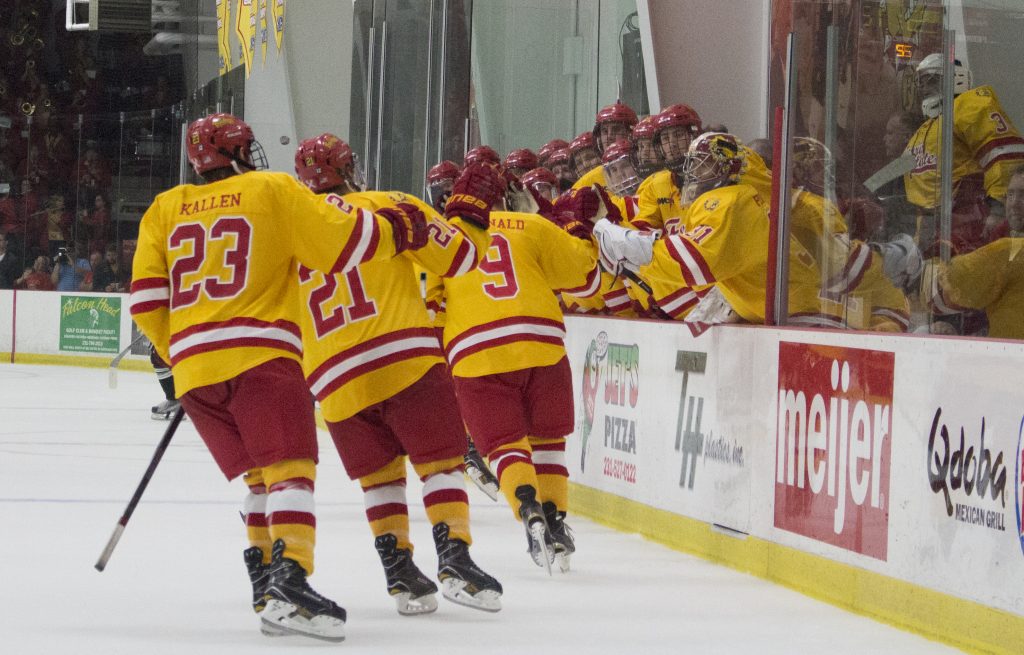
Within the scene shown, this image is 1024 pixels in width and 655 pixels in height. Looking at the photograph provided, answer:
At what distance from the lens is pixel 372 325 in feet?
13.0

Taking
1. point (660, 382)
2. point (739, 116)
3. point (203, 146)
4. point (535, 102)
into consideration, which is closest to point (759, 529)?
point (660, 382)

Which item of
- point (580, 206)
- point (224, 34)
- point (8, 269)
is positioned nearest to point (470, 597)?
point (580, 206)

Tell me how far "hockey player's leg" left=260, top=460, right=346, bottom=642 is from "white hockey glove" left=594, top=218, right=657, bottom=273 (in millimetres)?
1805

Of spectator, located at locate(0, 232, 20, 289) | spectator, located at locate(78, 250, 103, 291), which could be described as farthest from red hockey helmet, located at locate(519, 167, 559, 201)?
spectator, located at locate(0, 232, 20, 289)

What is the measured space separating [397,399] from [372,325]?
218mm

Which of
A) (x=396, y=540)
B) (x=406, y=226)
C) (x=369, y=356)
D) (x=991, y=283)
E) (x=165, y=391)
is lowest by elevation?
(x=165, y=391)

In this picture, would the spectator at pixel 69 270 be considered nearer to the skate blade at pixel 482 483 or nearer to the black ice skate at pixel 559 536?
the skate blade at pixel 482 483

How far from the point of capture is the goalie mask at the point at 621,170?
5883 mm

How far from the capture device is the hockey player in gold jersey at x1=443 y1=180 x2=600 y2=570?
4.77 m

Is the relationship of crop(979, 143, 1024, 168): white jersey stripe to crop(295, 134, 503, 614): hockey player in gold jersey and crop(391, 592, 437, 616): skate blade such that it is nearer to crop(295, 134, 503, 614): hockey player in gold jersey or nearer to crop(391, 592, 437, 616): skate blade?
crop(295, 134, 503, 614): hockey player in gold jersey

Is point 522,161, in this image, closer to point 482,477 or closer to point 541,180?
point 541,180

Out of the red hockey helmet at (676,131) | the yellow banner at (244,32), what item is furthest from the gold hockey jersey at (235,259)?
the yellow banner at (244,32)

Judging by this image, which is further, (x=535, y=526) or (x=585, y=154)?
(x=585, y=154)

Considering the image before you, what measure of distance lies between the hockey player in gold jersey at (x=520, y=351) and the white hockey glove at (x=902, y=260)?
1.17 meters
